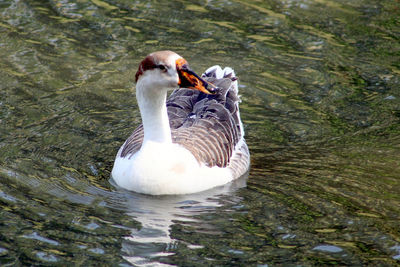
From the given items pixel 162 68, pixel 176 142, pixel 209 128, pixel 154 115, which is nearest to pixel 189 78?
pixel 162 68

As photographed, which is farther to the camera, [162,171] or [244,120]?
[244,120]

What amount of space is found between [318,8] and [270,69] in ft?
10.3

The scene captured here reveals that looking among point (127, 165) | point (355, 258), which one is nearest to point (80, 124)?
point (127, 165)

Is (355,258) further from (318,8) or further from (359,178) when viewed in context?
(318,8)

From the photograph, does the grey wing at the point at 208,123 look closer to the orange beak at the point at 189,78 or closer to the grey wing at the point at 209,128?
the grey wing at the point at 209,128

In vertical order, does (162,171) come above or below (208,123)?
below

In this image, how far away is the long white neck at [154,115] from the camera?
8.88 m

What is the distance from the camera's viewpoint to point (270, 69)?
13273mm

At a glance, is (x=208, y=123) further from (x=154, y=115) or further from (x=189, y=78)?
(x=189, y=78)

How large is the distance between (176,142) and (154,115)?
607 mm

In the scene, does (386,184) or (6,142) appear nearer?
(386,184)

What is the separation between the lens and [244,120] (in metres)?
11.7

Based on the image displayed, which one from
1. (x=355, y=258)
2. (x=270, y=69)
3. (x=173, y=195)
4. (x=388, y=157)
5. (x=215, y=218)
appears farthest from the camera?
(x=270, y=69)

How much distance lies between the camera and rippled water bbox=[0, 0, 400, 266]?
308 inches
